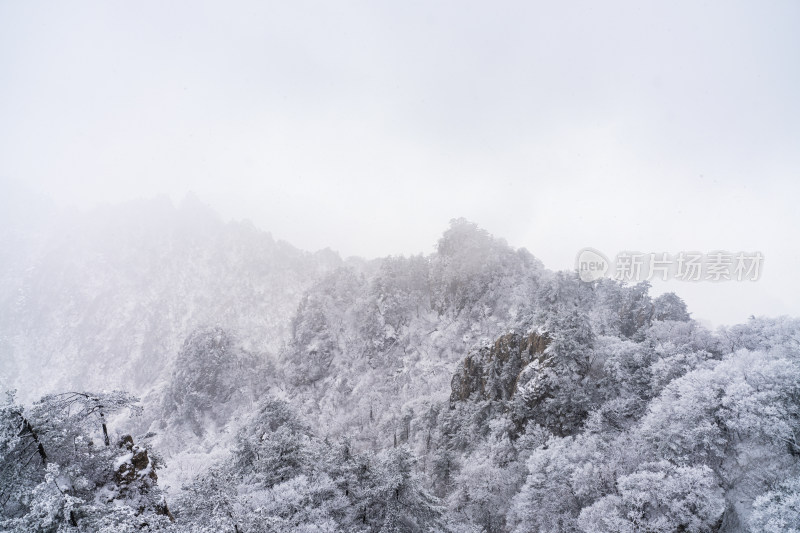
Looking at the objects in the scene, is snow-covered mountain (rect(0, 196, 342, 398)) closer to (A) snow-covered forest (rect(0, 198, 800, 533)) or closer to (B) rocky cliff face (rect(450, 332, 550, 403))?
(A) snow-covered forest (rect(0, 198, 800, 533))

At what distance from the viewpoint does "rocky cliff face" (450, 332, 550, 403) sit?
143 feet

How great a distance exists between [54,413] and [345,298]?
65.0 meters

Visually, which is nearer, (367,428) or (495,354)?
(495,354)

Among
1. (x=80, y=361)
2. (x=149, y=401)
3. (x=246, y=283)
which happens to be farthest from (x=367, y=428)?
(x=80, y=361)

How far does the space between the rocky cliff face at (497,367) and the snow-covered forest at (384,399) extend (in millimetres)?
314

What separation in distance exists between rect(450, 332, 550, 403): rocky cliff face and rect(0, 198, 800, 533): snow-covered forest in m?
0.31

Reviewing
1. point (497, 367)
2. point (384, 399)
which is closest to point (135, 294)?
point (384, 399)

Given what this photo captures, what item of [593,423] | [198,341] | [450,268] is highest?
[450,268]

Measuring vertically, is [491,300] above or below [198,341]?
above

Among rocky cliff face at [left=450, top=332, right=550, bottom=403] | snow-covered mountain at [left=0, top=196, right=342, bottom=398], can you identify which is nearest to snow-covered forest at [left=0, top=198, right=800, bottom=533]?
rocky cliff face at [left=450, top=332, right=550, bottom=403]

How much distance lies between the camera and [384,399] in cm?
5881

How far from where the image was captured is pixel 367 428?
55.2m

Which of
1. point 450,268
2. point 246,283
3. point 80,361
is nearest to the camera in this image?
point 450,268

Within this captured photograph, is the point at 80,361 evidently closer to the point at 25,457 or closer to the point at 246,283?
the point at 246,283
